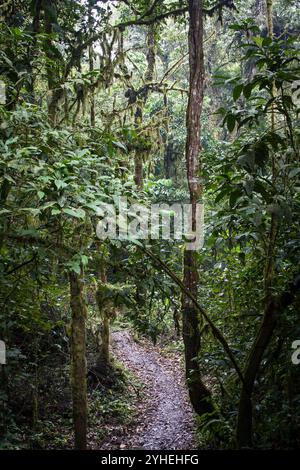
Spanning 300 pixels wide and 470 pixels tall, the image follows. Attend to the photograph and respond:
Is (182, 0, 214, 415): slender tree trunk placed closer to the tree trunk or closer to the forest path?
the forest path

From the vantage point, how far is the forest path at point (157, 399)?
23.3 ft

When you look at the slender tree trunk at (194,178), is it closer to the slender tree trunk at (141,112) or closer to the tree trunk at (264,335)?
the slender tree trunk at (141,112)

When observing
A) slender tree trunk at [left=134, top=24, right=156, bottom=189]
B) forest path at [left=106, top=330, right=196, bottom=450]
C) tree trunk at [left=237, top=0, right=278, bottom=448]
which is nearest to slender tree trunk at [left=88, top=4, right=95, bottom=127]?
slender tree trunk at [left=134, top=24, right=156, bottom=189]

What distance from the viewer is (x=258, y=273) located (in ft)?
17.0

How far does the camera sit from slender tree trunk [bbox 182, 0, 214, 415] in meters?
6.91

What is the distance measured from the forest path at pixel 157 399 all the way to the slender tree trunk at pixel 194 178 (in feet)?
2.58

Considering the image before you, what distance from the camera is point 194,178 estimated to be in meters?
6.81

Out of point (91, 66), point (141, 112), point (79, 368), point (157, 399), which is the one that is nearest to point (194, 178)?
point (91, 66)

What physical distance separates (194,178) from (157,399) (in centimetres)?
516

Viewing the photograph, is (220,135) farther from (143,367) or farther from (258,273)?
(258,273)

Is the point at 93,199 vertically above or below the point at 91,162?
below

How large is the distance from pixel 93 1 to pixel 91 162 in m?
5.78

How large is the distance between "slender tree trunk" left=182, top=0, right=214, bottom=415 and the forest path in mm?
788
